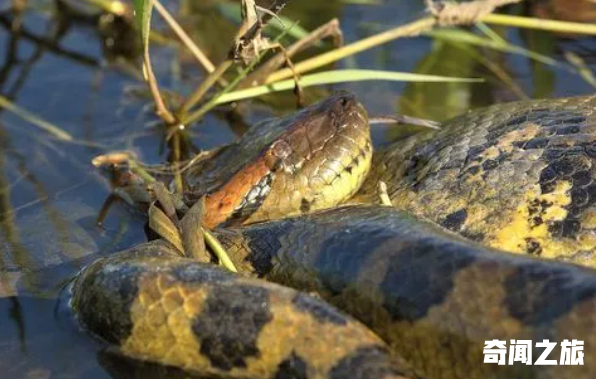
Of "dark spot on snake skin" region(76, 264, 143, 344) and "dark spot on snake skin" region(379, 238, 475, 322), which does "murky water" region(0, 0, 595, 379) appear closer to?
"dark spot on snake skin" region(76, 264, 143, 344)

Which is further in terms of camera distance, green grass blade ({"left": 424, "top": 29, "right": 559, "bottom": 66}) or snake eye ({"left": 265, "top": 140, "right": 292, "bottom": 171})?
green grass blade ({"left": 424, "top": 29, "right": 559, "bottom": 66})

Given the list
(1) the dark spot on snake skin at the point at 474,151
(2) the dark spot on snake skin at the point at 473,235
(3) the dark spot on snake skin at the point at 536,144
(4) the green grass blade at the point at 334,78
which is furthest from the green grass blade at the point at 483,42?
(2) the dark spot on snake skin at the point at 473,235

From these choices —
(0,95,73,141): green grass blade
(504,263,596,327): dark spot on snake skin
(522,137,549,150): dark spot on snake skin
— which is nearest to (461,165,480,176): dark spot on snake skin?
(522,137,549,150): dark spot on snake skin

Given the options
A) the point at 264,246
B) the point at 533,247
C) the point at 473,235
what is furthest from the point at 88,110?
the point at 533,247

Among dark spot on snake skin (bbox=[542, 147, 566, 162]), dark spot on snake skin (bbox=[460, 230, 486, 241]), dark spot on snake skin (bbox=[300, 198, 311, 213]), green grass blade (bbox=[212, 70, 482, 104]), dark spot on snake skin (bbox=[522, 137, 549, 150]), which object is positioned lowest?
dark spot on snake skin (bbox=[460, 230, 486, 241])

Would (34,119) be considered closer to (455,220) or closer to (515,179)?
(455,220)

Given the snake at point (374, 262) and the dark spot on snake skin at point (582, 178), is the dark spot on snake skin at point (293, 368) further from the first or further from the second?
the dark spot on snake skin at point (582, 178)
